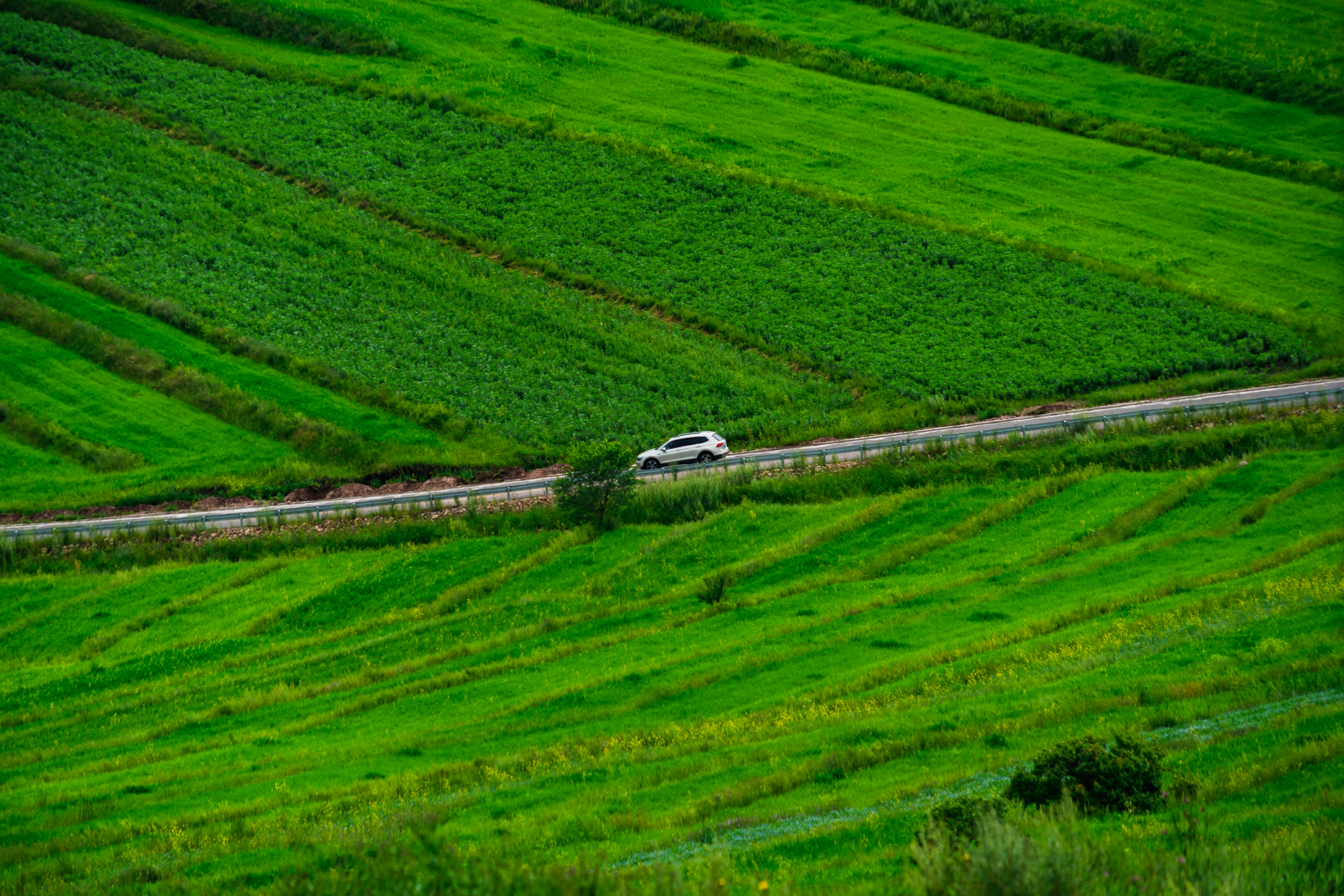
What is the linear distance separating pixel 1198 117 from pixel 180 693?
239 feet

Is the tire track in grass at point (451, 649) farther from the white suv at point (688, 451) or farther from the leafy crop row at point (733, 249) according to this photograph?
the leafy crop row at point (733, 249)

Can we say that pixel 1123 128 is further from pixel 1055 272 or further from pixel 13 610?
pixel 13 610

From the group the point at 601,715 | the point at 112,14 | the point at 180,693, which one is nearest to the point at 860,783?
the point at 601,715

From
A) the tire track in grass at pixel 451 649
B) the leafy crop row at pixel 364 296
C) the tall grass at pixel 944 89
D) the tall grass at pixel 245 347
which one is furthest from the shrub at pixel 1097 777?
the tall grass at pixel 944 89

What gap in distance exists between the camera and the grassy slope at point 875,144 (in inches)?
2820

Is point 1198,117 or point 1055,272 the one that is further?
point 1198,117

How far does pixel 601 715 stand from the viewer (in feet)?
106

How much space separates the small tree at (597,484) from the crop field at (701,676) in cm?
125

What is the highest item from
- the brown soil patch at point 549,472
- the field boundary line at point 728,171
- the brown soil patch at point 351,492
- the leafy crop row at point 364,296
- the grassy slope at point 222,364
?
the field boundary line at point 728,171

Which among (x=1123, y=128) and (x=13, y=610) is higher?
(x=1123, y=128)

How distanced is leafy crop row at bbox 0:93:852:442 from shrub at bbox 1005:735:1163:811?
39017 millimetres

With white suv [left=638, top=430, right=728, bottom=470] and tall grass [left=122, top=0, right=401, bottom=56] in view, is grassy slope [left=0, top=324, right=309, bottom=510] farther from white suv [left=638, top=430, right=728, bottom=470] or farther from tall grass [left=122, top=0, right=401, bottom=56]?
tall grass [left=122, top=0, right=401, bottom=56]

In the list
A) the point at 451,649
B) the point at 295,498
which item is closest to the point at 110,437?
the point at 295,498

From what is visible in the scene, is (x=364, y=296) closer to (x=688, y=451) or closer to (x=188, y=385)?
(x=188, y=385)
